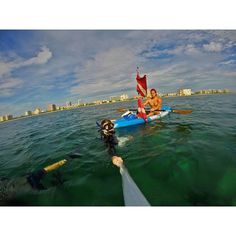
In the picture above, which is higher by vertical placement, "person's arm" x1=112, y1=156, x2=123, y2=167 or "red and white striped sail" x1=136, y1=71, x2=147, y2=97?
"red and white striped sail" x1=136, y1=71, x2=147, y2=97

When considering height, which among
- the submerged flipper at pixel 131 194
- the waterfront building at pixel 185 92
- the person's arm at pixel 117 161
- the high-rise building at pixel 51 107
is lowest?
the submerged flipper at pixel 131 194

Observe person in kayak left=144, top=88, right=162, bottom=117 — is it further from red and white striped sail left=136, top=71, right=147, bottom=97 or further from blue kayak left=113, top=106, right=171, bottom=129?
blue kayak left=113, top=106, right=171, bottom=129

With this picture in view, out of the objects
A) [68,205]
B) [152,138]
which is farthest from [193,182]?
[152,138]

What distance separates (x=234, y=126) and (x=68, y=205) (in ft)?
23.6

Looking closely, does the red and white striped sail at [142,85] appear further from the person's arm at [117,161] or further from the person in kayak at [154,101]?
the person's arm at [117,161]

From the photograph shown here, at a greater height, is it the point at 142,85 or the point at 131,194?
the point at 142,85

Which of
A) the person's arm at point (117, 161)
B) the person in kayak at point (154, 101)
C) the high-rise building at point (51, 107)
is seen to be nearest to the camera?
the person's arm at point (117, 161)

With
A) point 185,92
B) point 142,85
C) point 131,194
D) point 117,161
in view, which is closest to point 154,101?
point 142,85

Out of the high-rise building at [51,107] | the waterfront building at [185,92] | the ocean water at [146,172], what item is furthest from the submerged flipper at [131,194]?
the high-rise building at [51,107]

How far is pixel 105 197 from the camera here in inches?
161

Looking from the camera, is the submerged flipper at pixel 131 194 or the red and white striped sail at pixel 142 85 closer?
the submerged flipper at pixel 131 194

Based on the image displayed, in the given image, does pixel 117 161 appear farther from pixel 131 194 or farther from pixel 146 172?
pixel 131 194

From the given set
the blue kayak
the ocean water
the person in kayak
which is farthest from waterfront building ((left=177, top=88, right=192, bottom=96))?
the ocean water
